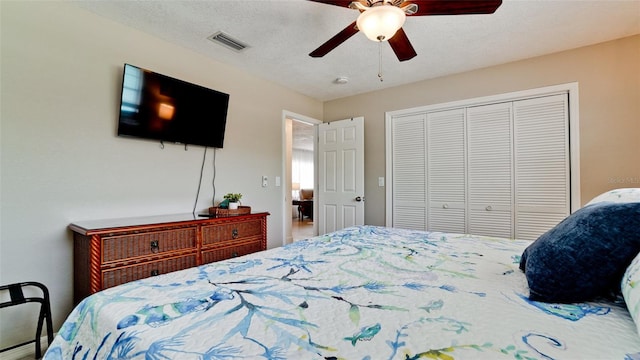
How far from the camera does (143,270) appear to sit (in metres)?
2.06

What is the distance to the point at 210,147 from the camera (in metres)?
3.03

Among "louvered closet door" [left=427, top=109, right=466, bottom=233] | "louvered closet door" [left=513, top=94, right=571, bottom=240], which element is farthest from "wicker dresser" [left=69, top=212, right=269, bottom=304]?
"louvered closet door" [left=513, top=94, right=571, bottom=240]

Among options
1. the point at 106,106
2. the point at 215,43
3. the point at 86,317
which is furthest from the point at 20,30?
the point at 86,317

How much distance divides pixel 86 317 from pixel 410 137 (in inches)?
141

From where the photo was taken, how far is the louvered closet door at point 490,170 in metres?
3.16

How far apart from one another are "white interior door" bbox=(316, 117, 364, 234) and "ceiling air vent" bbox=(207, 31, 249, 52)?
6.05 ft

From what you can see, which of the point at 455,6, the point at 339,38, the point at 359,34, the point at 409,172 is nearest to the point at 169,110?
the point at 339,38

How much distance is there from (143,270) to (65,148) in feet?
3.49

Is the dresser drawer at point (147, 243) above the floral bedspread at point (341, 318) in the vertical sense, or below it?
below

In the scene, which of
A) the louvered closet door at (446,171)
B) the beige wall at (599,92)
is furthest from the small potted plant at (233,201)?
the beige wall at (599,92)

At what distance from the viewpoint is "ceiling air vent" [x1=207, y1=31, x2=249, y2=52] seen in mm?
2551

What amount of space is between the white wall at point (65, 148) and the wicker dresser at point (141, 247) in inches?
6.8

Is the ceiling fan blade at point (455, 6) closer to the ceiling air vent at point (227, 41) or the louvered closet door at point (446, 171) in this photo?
the ceiling air vent at point (227, 41)

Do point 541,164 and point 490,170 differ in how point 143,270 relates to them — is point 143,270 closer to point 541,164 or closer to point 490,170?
point 490,170
